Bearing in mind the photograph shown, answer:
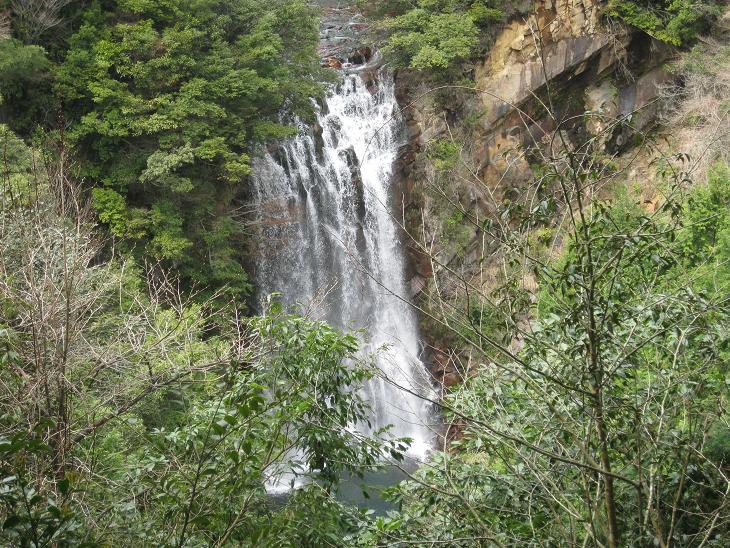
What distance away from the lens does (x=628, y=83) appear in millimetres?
17609

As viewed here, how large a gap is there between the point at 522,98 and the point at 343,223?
19.2 ft

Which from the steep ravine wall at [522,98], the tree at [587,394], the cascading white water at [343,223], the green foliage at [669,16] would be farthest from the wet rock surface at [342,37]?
the tree at [587,394]

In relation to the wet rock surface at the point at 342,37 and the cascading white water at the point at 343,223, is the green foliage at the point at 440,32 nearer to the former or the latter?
the cascading white water at the point at 343,223

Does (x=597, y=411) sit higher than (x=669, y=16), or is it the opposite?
(x=597, y=411)

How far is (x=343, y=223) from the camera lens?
730 inches

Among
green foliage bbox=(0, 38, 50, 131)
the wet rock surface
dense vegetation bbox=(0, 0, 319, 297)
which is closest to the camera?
green foliage bbox=(0, 38, 50, 131)

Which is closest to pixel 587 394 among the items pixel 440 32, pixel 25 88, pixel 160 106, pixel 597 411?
pixel 597 411

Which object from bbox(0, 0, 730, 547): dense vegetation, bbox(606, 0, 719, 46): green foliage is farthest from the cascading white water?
bbox(606, 0, 719, 46): green foliage

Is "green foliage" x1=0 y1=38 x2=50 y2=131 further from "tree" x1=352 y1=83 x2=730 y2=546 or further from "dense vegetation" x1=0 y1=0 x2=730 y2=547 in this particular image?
"tree" x1=352 y1=83 x2=730 y2=546

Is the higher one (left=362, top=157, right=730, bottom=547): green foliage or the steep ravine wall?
(left=362, top=157, right=730, bottom=547): green foliage

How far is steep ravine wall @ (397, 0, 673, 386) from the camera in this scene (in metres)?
17.3

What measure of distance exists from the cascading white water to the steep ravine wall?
70 centimetres

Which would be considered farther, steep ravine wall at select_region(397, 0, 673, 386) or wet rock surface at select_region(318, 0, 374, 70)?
wet rock surface at select_region(318, 0, 374, 70)

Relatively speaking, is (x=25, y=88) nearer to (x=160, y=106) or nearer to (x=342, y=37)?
(x=160, y=106)
